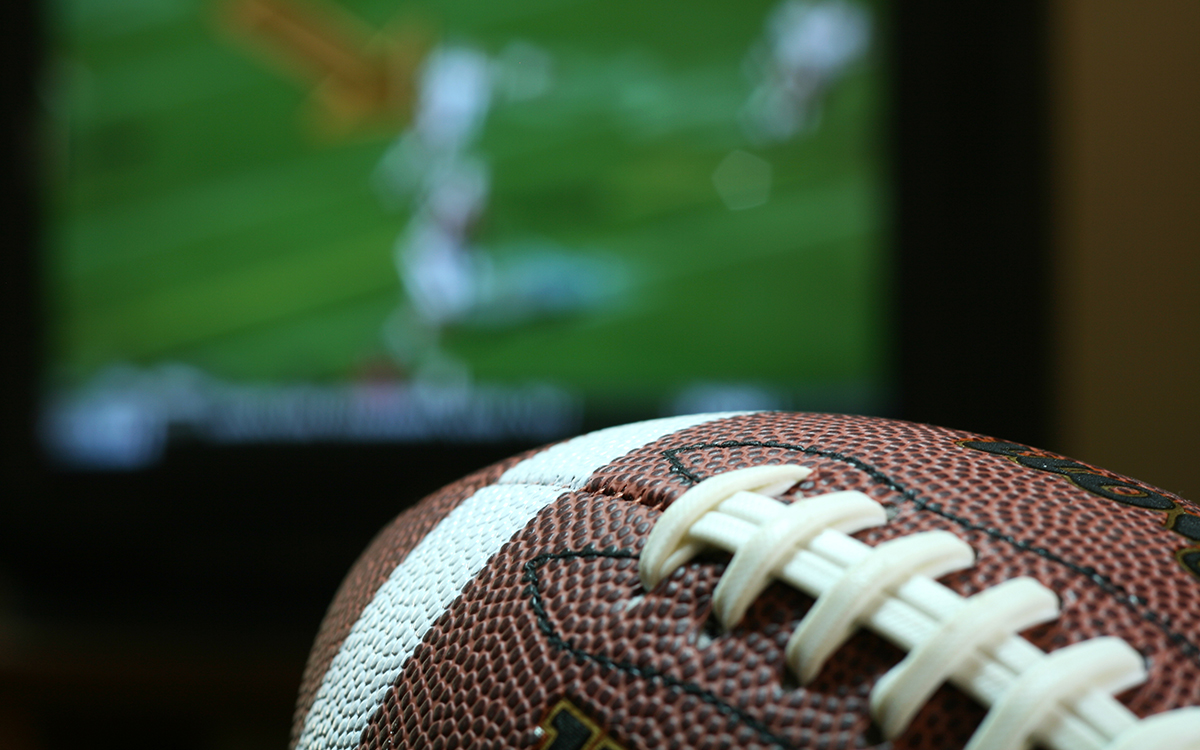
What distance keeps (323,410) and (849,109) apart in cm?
93

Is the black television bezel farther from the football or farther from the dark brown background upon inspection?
the football

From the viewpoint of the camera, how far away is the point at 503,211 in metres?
1.50

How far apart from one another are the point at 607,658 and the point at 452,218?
4.09ft

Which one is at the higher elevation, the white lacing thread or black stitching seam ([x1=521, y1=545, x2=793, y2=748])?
the white lacing thread

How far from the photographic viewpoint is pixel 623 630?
12.9 inches

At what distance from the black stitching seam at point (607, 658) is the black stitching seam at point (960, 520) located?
0.17 ft

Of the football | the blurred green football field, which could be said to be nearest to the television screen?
the blurred green football field

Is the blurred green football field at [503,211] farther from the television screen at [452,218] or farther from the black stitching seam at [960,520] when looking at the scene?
the black stitching seam at [960,520]

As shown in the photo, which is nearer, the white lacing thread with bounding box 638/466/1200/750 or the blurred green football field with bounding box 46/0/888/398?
the white lacing thread with bounding box 638/466/1200/750

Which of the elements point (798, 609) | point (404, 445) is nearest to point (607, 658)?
point (798, 609)

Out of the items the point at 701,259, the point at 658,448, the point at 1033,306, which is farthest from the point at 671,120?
the point at 658,448

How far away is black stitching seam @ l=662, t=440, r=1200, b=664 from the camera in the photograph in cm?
30

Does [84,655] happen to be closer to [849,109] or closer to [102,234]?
[102,234]

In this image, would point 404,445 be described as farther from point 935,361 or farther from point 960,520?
point 960,520
